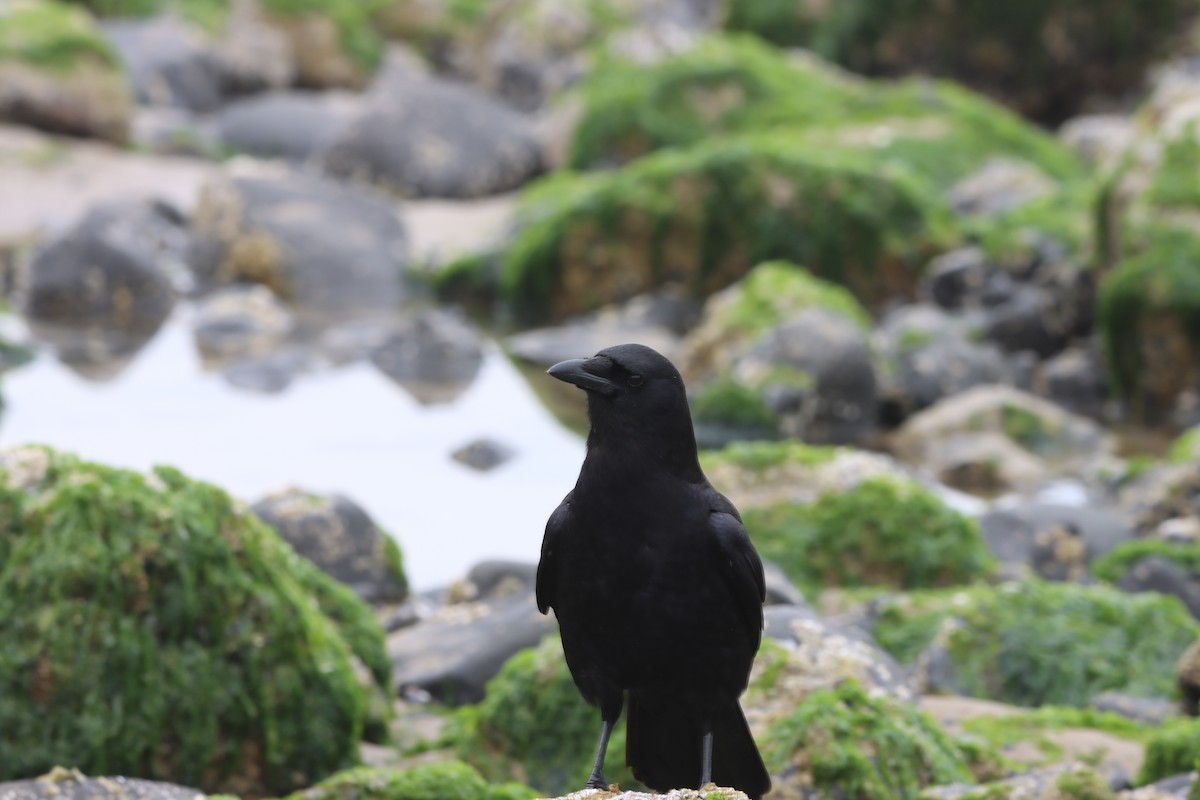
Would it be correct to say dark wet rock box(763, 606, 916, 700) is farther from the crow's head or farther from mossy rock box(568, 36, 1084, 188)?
mossy rock box(568, 36, 1084, 188)

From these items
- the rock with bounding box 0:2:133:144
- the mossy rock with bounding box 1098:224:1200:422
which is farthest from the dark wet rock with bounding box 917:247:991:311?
the rock with bounding box 0:2:133:144

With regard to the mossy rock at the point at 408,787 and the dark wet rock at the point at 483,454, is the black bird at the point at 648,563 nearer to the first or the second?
the mossy rock at the point at 408,787

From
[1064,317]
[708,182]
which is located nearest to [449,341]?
[708,182]

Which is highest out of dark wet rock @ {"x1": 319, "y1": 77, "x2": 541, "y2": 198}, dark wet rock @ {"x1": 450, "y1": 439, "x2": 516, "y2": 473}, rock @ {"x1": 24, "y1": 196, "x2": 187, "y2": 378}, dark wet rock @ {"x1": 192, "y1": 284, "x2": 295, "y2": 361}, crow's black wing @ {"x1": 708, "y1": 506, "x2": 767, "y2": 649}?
dark wet rock @ {"x1": 319, "y1": 77, "x2": 541, "y2": 198}

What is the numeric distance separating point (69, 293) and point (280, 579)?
1096cm

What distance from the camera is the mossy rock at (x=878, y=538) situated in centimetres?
848

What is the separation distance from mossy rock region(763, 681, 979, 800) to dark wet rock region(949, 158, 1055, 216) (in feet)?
44.5

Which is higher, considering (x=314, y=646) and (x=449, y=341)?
(x=449, y=341)

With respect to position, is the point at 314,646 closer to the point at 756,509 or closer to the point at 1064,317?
the point at 756,509

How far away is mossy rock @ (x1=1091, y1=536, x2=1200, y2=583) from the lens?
855cm

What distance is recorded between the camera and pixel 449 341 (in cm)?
1456

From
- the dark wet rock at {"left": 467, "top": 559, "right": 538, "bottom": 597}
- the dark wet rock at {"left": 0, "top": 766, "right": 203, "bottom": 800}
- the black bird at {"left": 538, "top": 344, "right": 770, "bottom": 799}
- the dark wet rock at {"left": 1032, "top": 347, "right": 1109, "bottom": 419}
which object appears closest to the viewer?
the black bird at {"left": 538, "top": 344, "right": 770, "bottom": 799}

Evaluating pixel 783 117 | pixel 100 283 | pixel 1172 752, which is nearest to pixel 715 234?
pixel 783 117

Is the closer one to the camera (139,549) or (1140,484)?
(139,549)
